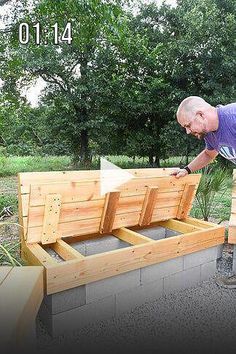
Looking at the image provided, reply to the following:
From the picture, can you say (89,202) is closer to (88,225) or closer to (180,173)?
(88,225)

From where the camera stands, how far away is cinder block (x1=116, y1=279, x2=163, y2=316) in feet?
6.60

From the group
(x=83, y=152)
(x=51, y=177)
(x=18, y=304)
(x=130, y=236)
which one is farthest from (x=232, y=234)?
(x=83, y=152)

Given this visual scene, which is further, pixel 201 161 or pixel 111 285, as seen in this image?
pixel 201 161

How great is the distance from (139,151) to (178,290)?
825 centimetres

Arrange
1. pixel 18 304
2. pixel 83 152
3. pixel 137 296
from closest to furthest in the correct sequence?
1. pixel 18 304
2. pixel 137 296
3. pixel 83 152

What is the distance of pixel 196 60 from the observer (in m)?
9.59

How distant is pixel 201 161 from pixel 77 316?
140 cm

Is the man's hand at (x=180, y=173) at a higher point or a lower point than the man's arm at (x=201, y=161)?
lower

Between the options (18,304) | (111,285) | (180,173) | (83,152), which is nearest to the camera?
(18,304)

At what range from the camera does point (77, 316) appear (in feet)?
5.90

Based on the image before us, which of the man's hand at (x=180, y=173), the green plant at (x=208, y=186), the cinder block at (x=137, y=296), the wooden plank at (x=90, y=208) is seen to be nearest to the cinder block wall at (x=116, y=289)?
the cinder block at (x=137, y=296)

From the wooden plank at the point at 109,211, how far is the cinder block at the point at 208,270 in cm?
80

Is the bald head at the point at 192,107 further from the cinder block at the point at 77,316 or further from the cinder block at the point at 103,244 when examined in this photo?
the cinder block at the point at 77,316

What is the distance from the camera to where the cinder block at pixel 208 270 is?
249 cm
